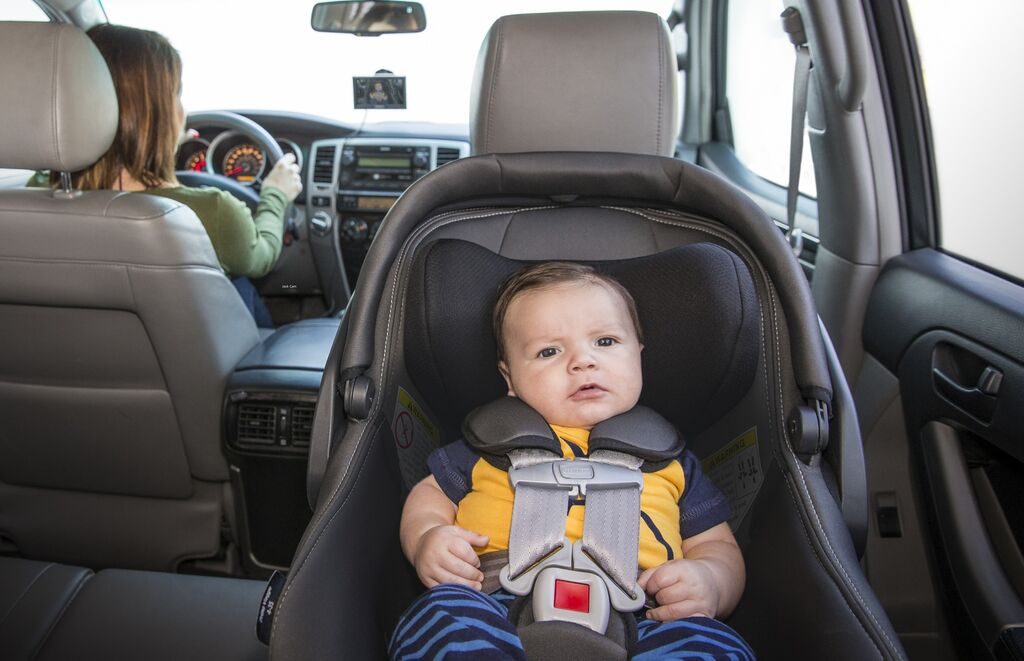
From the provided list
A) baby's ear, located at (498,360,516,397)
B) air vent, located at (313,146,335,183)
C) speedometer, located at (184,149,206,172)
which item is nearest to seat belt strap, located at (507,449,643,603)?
baby's ear, located at (498,360,516,397)

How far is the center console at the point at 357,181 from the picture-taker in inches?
126

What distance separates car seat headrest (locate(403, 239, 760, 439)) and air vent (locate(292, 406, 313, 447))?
45 centimetres

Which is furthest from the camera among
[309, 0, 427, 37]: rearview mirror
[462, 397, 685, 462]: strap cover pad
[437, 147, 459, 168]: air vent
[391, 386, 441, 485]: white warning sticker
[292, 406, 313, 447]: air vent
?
[437, 147, 459, 168]: air vent

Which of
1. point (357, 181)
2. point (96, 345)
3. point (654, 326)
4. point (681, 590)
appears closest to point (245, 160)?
point (357, 181)

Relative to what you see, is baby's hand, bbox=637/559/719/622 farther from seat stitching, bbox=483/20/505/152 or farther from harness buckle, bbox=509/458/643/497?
seat stitching, bbox=483/20/505/152

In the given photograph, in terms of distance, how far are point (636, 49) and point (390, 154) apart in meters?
1.78

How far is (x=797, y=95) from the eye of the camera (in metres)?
1.99

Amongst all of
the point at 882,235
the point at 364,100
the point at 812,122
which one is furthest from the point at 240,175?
the point at 882,235

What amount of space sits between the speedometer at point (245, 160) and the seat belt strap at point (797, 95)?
219 cm

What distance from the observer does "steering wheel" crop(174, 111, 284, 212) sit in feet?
9.26

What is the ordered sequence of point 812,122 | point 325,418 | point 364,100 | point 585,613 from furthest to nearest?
point 364,100
point 812,122
point 325,418
point 585,613

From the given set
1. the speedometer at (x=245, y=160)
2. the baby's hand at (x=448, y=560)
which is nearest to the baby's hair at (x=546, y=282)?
the baby's hand at (x=448, y=560)

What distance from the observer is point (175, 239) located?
69.5 inches

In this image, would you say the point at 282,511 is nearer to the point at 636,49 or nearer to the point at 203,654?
the point at 203,654
